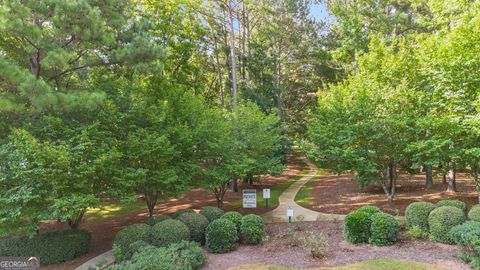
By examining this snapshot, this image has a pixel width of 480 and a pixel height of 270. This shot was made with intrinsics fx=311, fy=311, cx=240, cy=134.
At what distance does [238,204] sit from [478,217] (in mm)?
9420

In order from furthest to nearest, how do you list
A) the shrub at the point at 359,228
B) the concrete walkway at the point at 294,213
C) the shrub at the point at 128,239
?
the concrete walkway at the point at 294,213, the shrub at the point at 359,228, the shrub at the point at 128,239

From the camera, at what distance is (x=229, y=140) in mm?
12039

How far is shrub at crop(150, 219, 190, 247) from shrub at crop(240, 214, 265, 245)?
1.57 meters

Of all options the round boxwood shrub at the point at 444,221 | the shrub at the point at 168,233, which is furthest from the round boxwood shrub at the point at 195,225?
the round boxwood shrub at the point at 444,221

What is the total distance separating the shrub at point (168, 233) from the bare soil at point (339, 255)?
912 millimetres

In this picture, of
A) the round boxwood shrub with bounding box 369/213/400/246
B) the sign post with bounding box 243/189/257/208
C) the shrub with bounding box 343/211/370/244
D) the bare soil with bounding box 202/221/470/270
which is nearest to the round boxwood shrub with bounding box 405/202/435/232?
the bare soil with bounding box 202/221/470/270

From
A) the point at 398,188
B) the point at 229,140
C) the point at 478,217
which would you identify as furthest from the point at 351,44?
the point at 478,217

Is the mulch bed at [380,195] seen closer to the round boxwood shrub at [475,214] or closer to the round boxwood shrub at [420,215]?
the round boxwood shrub at [420,215]

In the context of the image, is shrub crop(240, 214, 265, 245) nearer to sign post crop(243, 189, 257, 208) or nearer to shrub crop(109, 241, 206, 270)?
shrub crop(109, 241, 206, 270)

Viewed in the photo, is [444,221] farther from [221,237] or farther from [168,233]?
[168,233]

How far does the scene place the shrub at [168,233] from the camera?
798 cm

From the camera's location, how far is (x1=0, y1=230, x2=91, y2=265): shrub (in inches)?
319

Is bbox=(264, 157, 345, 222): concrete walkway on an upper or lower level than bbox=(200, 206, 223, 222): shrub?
lower

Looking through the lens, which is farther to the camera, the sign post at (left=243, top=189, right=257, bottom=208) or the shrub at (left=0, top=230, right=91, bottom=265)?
the sign post at (left=243, top=189, right=257, bottom=208)
